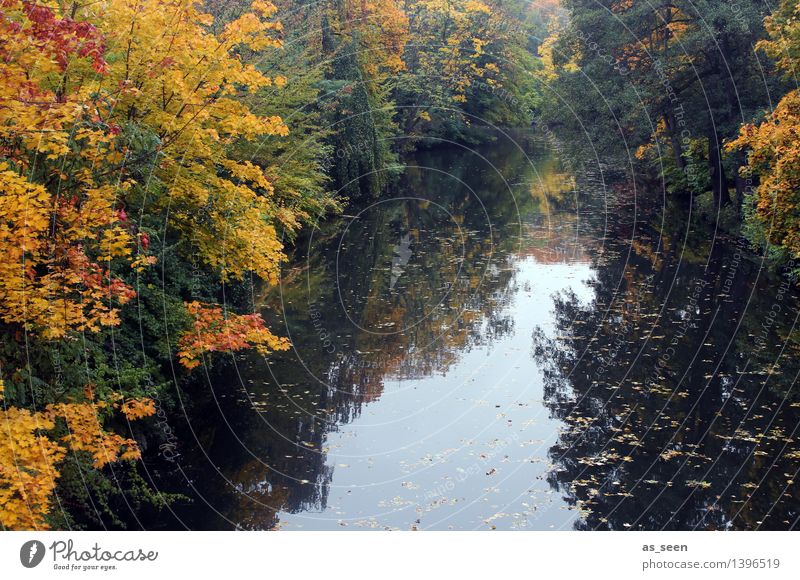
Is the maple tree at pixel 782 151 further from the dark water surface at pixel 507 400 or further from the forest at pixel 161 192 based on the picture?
the dark water surface at pixel 507 400

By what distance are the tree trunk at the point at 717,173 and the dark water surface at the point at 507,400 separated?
11.5ft

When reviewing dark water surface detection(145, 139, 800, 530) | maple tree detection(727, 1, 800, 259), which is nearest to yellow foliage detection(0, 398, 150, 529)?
dark water surface detection(145, 139, 800, 530)

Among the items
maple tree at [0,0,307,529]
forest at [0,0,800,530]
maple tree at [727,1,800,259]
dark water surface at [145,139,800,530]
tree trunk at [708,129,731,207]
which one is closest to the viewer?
maple tree at [0,0,307,529]

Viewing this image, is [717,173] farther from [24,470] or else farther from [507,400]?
[24,470]

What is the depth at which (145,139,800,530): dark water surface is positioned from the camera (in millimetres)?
12383

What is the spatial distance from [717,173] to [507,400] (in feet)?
66.4

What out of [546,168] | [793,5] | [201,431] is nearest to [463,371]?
[201,431]

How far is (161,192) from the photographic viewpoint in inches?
542

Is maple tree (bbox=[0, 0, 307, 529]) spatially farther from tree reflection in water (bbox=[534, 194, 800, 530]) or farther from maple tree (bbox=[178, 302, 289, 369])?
tree reflection in water (bbox=[534, 194, 800, 530])

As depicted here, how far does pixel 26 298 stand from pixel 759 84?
26.7m

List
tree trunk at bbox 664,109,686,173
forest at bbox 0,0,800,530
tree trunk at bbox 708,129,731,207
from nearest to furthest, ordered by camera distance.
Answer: forest at bbox 0,0,800,530
tree trunk at bbox 708,129,731,207
tree trunk at bbox 664,109,686,173

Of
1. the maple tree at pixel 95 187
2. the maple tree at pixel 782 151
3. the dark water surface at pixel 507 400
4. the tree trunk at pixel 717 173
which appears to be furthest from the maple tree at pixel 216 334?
the tree trunk at pixel 717 173

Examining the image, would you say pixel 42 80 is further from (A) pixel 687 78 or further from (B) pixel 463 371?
(A) pixel 687 78

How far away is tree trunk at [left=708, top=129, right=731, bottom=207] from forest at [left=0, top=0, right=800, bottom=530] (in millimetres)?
144
